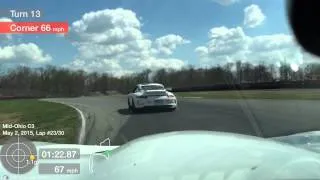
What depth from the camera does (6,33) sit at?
4574mm

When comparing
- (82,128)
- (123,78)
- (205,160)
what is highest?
(123,78)

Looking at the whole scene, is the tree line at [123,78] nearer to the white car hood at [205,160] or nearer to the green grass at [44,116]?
the green grass at [44,116]

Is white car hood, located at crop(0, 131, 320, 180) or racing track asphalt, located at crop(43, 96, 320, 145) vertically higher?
racing track asphalt, located at crop(43, 96, 320, 145)

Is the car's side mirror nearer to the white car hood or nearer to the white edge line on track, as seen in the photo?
the white car hood

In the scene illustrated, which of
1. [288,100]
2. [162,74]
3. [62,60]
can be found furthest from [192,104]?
[62,60]

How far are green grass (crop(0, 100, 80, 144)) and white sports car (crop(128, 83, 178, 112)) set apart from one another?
46 centimetres

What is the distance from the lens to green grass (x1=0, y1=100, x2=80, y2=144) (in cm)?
466

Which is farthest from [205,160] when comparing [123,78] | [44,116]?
[44,116]

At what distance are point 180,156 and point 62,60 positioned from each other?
1437 millimetres

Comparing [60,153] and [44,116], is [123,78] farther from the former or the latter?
[60,153]

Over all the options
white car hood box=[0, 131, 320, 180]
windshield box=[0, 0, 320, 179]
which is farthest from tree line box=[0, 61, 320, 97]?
white car hood box=[0, 131, 320, 180]

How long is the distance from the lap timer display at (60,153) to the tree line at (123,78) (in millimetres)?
649

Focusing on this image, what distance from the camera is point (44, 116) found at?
4812 millimetres

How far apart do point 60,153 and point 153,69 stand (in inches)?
36.3
